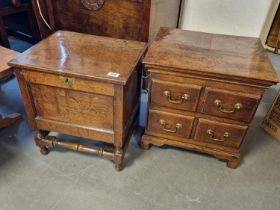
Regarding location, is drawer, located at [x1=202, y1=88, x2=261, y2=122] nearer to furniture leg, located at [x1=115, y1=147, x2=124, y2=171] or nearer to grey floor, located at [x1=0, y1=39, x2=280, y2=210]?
grey floor, located at [x1=0, y1=39, x2=280, y2=210]

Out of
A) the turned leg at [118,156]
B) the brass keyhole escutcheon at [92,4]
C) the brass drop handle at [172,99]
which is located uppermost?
the brass keyhole escutcheon at [92,4]

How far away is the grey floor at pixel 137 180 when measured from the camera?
1252mm

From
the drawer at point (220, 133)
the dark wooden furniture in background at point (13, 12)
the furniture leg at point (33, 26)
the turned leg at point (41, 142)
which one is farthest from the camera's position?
the furniture leg at point (33, 26)

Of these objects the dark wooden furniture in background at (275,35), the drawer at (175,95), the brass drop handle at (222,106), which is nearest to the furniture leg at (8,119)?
the drawer at (175,95)

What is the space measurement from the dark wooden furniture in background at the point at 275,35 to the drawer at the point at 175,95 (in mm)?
2329

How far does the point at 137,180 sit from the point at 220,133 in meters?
0.55

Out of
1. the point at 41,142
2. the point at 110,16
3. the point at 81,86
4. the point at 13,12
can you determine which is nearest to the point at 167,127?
the point at 81,86

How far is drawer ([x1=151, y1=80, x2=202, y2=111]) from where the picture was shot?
1.22 m

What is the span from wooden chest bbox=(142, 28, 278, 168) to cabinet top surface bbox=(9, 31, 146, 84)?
126 millimetres

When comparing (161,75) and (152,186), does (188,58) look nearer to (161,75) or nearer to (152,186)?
(161,75)

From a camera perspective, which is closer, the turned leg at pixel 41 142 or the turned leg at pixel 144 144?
the turned leg at pixel 41 142

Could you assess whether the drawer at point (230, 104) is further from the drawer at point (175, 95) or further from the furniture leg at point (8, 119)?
the furniture leg at point (8, 119)

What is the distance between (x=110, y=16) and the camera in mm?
1650

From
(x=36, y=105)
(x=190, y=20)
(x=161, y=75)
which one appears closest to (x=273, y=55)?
(x=190, y=20)
